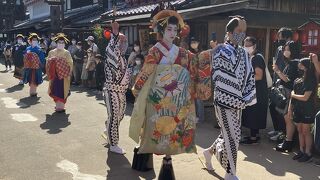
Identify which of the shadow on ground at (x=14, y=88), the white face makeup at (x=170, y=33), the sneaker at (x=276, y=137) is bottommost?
the sneaker at (x=276, y=137)

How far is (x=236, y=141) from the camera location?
432 centimetres

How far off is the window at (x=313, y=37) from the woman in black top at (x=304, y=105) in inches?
72.6

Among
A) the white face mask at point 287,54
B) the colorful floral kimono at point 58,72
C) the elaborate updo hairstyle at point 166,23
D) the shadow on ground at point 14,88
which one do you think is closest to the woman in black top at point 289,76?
the white face mask at point 287,54

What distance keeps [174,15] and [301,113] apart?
244cm

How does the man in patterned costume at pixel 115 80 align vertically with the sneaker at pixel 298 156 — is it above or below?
above

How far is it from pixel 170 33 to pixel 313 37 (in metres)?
4.03

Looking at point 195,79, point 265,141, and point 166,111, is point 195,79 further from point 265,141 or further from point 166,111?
point 265,141

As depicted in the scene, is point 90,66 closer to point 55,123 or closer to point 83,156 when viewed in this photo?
point 55,123

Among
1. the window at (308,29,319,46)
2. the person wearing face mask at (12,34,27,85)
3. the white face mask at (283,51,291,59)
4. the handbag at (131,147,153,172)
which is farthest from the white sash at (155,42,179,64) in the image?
the person wearing face mask at (12,34,27,85)

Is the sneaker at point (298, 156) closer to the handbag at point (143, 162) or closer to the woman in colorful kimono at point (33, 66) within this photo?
the handbag at point (143, 162)

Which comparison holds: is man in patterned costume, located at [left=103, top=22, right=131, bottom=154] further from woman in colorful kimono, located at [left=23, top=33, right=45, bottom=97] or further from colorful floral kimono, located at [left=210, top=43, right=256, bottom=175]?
woman in colorful kimono, located at [left=23, top=33, right=45, bottom=97]

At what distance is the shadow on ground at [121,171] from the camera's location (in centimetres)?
471

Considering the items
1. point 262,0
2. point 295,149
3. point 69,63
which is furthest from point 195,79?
point 262,0

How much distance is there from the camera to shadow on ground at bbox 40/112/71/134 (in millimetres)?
7199
